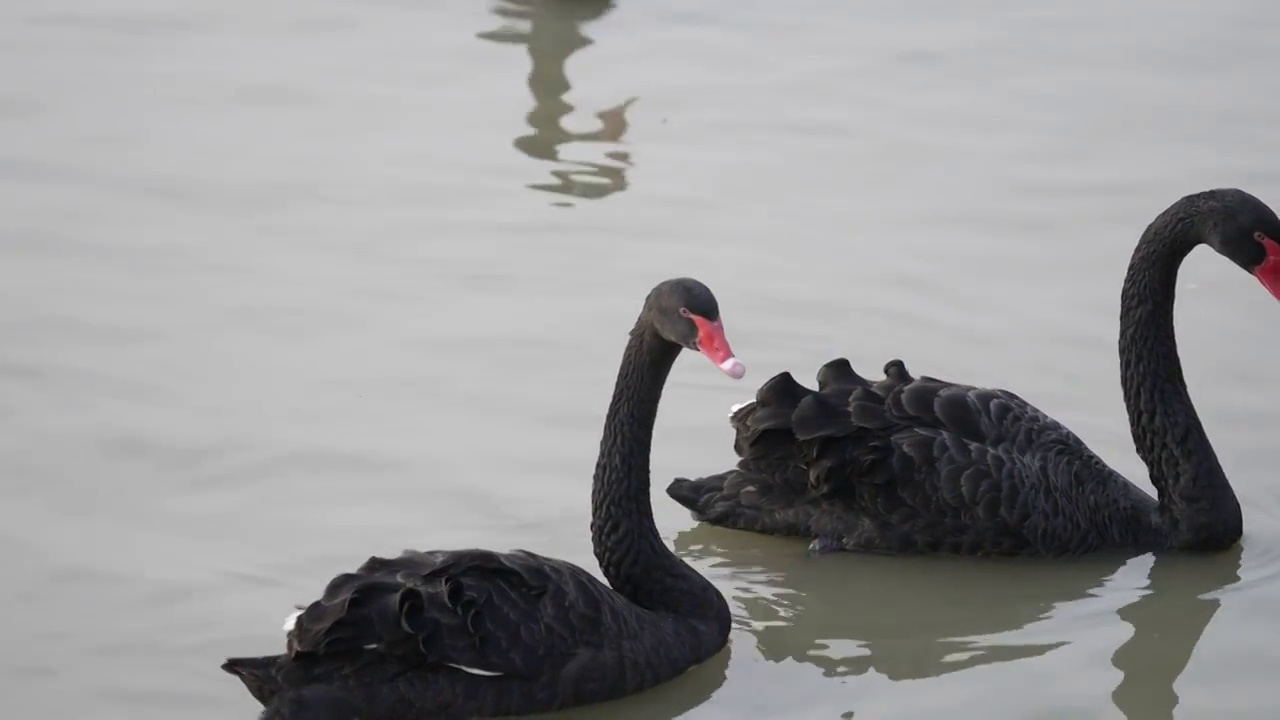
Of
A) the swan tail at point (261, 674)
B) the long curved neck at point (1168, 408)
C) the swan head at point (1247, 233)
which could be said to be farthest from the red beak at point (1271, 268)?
the swan tail at point (261, 674)

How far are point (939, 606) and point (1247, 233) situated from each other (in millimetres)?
1598

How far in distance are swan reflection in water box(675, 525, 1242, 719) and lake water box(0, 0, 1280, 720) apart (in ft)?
0.05

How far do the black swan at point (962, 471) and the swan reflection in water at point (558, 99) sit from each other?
3.03 metres

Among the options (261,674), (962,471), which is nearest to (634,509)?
(261,674)

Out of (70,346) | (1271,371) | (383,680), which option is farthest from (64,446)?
(1271,371)

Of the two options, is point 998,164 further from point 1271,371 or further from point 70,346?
point 70,346

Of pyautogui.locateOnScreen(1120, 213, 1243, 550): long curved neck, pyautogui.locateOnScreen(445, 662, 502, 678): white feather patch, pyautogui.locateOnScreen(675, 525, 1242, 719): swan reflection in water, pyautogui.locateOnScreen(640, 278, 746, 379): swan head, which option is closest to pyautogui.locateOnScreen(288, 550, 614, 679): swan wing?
pyautogui.locateOnScreen(445, 662, 502, 678): white feather patch

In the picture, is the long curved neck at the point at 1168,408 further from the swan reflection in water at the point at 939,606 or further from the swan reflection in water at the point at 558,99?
the swan reflection in water at the point at 558,99

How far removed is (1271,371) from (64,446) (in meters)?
4.44

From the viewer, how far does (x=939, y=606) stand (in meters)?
6.18

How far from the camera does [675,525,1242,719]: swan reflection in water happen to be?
229 inches

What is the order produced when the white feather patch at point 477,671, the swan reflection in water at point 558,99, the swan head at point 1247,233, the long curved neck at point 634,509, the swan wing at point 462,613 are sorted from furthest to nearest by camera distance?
the swan reflection in water at point 558,99 < the swan head at point 1247,233 < the long curved neck at point 634,509 < the white feather patch at point 477,671 < the swan wing at point 462,613

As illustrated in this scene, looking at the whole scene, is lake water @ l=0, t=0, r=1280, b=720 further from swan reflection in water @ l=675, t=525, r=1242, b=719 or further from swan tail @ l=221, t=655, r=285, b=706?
swan tail @ l=221, t=655, r=285, b=706

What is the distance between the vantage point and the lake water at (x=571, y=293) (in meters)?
5.84
